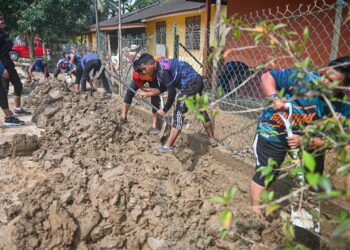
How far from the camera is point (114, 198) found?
2.78 meters

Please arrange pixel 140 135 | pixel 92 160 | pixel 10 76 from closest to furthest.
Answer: pixel 92 160, pixel 140 135, pixel 10 76

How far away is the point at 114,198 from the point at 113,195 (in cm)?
5

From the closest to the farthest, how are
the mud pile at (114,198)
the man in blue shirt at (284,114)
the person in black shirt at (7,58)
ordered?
1. the man in blue shirt at (284,114)
2. the mud pile at (114,198)
3. the person in black shirt at (7,58)

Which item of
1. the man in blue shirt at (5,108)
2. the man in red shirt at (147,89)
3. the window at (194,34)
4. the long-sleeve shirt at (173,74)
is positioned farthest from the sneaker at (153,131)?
the window at (194,34)

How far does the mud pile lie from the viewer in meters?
2.46

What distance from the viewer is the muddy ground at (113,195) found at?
2.46 meters

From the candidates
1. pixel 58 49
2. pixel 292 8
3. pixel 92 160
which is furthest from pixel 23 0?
pixel 92 160

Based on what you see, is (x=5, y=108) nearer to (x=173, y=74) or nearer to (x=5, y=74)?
(x=5, y=74)

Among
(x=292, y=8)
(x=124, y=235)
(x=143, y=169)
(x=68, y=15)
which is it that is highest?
(x=68, y=15)

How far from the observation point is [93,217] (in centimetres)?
263

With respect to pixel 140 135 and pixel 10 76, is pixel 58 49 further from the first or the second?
pixel 140 135

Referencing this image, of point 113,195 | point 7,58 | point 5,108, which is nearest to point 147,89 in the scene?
point 113,195

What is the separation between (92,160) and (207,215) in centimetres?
173

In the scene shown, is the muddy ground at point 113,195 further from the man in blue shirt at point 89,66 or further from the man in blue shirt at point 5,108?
the man in blue shirt at point 89,66
